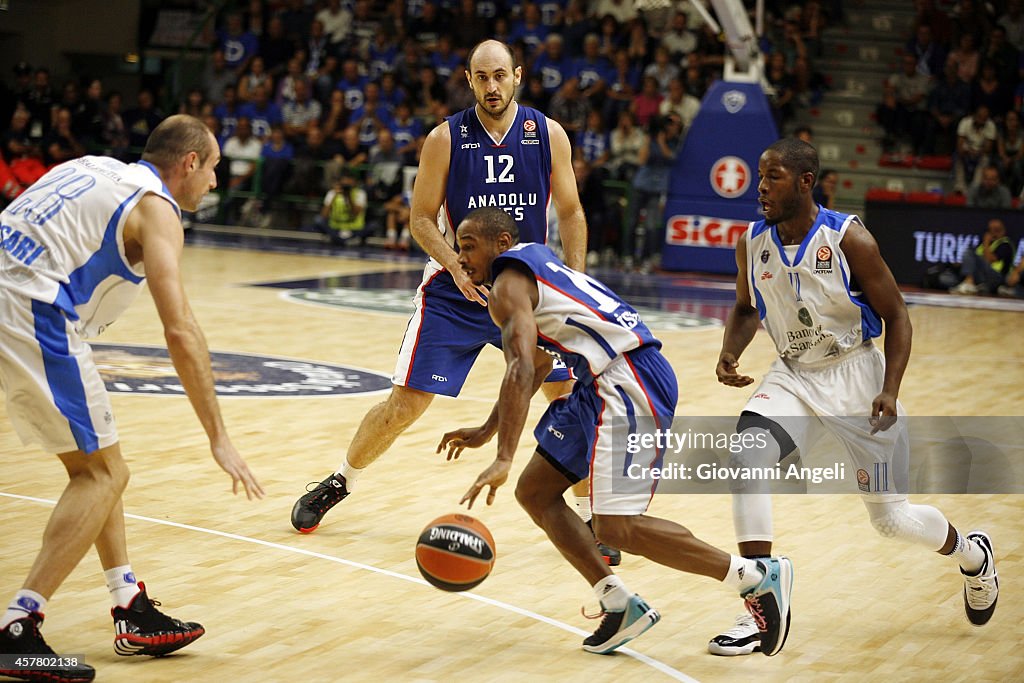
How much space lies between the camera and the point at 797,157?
4.84 m

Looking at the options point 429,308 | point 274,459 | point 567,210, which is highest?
point 567,210

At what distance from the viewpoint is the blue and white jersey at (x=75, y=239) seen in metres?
4.12

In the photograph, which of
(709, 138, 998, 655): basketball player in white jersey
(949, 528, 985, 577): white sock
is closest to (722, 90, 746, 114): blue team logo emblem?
(709, 138, 998, 655): basketball player in white jersey

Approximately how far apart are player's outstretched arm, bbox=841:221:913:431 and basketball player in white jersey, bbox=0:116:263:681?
6.94ft

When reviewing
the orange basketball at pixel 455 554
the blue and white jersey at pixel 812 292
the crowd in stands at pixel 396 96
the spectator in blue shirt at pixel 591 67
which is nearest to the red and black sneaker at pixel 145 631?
the orange basketball at pixel 455 554

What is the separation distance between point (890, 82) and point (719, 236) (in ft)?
13.7

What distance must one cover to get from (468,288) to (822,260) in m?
1.43

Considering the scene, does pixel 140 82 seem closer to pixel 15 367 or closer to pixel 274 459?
pixel 274 459

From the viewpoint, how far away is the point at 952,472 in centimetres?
786

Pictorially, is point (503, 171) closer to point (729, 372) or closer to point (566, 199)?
point (566, 199)

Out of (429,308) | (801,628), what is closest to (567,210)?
(429,308)

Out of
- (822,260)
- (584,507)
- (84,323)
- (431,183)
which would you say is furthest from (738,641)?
(431,183)

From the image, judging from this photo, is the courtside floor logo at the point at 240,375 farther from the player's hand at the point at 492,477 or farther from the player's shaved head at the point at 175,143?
the player's hand at the point at 492,477

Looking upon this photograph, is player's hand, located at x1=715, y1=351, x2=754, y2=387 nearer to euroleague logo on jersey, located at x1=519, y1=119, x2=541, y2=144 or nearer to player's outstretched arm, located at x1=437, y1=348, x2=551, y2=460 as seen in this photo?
player's outstretched arm, located at x1=437, y1=348, x2=551, y2=460
